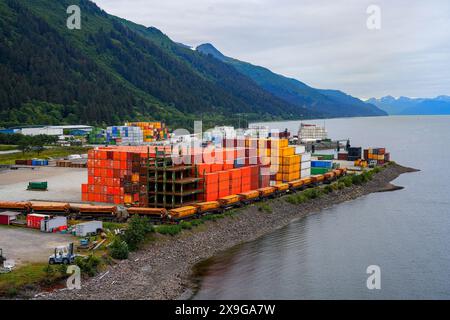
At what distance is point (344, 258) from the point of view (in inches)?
1528

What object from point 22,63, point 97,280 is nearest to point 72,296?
point 97,280

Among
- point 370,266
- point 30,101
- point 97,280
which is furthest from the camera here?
point 30,101

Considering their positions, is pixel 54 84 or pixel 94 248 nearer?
pixel 94 248

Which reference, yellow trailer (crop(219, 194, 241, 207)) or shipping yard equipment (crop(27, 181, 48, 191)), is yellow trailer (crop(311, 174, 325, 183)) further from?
shipping yard equipment (crop(27, 181, 48, 191))

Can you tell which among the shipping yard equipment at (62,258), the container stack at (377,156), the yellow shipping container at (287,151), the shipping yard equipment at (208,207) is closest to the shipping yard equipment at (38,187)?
the shipping yard equipment at (208,207)

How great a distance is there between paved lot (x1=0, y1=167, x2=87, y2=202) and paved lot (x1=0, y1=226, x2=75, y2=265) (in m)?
12.6

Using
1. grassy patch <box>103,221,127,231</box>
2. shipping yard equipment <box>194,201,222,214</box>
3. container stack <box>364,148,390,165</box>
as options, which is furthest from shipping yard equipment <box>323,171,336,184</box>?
grassy patch <box>103,221,127,231</box>

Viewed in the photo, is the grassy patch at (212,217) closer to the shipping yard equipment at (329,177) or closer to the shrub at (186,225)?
the shrub at (186,225)

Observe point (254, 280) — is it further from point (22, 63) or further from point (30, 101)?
point (22, 63)

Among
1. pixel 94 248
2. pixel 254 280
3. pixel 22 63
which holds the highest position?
pixel 22 63

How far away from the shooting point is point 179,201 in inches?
1799

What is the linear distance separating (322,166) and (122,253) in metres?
52.8

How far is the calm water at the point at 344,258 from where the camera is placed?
32000 millimetres

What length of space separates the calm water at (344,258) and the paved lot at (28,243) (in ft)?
33.0
